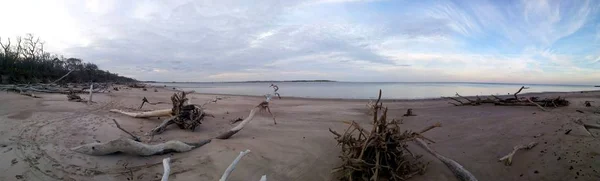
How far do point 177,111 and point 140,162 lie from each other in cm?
260

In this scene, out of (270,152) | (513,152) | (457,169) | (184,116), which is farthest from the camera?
(184,116)

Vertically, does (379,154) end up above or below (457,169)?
above

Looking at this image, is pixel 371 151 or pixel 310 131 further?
pixel 310 131

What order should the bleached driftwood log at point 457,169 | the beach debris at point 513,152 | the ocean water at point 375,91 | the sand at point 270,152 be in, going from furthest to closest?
the ocean water at point 375,91, the beach debris at point 513,152, the bleached driftwood log at point 457,169, the sand at point 270,152

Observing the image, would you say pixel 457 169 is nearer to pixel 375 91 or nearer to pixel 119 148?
pixel 119 148

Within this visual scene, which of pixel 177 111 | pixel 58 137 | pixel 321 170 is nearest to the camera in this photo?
pixel 321 170

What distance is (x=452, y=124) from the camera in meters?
6.66

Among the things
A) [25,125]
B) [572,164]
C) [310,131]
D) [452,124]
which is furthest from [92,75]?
[572,164]

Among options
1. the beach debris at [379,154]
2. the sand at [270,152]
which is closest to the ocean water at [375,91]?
the sand at [270,152]

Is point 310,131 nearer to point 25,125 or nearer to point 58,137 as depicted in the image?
point 58,137

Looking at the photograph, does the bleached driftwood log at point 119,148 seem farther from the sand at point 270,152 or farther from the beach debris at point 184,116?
the beach debris at point 184,116

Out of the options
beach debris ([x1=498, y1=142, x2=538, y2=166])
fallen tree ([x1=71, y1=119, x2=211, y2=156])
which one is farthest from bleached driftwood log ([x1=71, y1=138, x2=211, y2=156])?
beach debris ([x1=498, y1=142, x2=538, y2=166])

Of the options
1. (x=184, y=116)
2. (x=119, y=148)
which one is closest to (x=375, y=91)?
(x=184, y=116)

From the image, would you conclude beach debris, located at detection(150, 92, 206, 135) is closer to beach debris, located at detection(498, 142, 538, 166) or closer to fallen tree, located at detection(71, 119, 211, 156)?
fallen tree, located at detection(71, 119, 211, 156)
